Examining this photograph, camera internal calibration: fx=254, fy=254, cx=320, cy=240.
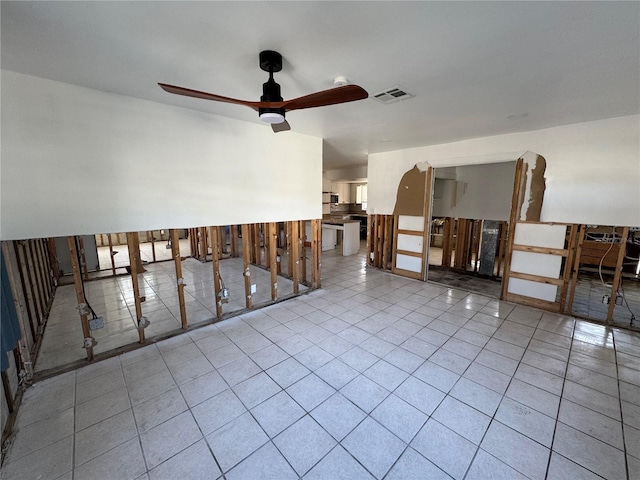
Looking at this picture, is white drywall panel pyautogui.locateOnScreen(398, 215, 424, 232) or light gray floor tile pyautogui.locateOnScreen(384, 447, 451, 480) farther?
white drywall panel pyautogui.locateOnScreen(398, 215, 424, 232)

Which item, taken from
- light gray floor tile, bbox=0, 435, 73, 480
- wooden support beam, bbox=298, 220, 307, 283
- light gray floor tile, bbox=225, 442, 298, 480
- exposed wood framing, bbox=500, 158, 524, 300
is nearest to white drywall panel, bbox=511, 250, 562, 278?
exposed wood framing, bbox=500, 158, 524, 300

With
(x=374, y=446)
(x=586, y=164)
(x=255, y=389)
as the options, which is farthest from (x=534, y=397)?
(x=586, y=164)

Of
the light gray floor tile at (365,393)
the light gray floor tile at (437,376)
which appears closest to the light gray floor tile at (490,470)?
the light gray floor tile at (437,376)

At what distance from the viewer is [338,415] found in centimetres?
198

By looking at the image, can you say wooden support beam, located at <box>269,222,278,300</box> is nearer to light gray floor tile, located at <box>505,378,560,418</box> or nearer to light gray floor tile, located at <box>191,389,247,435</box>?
light gray floor tile, located at <box>191,389,247,435</box>

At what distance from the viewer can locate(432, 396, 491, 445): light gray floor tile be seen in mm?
1841

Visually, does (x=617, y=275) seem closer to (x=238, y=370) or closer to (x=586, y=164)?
(x=586, y=164)

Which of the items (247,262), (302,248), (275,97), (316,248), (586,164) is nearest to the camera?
(275,97)

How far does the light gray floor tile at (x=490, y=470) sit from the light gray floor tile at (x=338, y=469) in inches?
25.6

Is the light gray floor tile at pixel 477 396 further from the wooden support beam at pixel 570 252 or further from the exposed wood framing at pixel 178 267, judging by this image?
the exposed wood framing at pixel 178 267

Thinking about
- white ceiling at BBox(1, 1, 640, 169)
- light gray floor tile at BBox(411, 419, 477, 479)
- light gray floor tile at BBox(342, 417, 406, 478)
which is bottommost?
light gray floor tile at BBox(411, 419, 477, 479)

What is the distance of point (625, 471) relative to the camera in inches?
63.1

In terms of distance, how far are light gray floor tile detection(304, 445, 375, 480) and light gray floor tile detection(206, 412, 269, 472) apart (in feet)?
1.36

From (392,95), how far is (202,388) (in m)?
3.28
